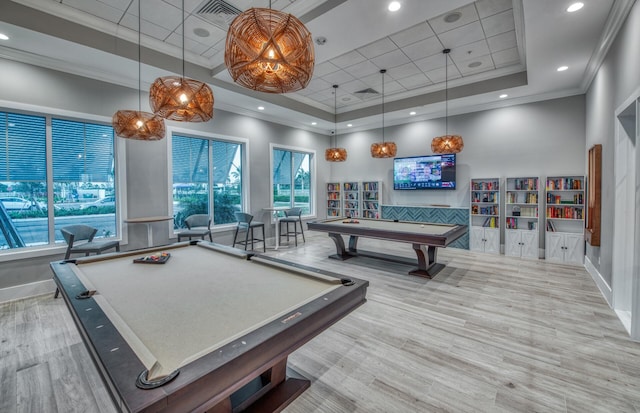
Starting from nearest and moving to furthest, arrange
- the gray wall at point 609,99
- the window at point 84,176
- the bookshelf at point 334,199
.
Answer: the gray wall at point 609,99
the window at point 84,176
the bookshelf at point 334,199

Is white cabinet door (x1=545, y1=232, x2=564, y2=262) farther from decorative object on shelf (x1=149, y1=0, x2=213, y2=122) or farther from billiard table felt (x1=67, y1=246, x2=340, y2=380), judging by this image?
decorative object on shelf (x1=149, y1=0, x2=213, y2=122)

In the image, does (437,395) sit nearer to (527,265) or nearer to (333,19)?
(333,19)

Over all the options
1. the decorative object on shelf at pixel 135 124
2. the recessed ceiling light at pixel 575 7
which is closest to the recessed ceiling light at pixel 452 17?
the recessed ceiling light at pixel 575 7

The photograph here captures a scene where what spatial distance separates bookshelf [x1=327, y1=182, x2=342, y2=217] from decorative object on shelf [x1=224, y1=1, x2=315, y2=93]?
22.1 feet

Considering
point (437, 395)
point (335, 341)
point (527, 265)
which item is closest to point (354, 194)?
point (527, 265)

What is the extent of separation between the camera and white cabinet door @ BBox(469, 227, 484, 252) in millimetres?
6059

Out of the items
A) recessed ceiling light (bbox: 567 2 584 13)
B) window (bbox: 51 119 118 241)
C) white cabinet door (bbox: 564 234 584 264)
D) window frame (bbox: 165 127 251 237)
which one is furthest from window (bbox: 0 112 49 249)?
white cabinet door (bbox: 564 234 584 264)

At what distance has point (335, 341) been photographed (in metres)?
2.64

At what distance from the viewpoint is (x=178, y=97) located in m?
2.55

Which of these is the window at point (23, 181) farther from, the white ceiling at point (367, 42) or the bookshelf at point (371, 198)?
the bookshelf at point (371, 198)

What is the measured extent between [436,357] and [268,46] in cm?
269

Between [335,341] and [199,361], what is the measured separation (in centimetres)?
190

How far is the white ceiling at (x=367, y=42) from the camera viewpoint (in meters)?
3.11

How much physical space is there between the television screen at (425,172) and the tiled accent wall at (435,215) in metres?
0.58
